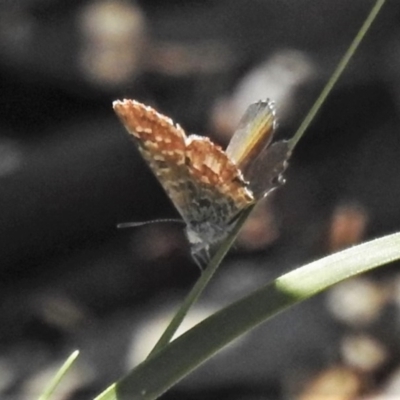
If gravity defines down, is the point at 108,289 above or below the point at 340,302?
above

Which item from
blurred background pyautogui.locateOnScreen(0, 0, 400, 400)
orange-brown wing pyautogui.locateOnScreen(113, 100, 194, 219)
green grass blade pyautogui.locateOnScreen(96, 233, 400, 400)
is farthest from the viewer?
blurred background pyautogui.locateOnScreen(0, 0, 400, 400)

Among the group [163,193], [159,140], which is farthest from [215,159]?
[163,193]

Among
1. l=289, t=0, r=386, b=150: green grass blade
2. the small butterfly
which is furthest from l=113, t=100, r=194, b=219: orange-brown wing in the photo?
l=289, t=0, r=386, b=150: green grass blade

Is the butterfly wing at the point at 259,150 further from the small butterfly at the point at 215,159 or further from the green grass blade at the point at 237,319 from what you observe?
the green grass blade at the point at 237,319

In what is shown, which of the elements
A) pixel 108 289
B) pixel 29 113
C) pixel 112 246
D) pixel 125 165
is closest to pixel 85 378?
pixel 108 289

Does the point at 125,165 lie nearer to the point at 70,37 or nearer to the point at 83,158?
the point at 83,158

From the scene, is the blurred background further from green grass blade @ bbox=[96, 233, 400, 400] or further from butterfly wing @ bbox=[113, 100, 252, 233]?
green grass blade @ bbox=[96, 233, 400, 400]
